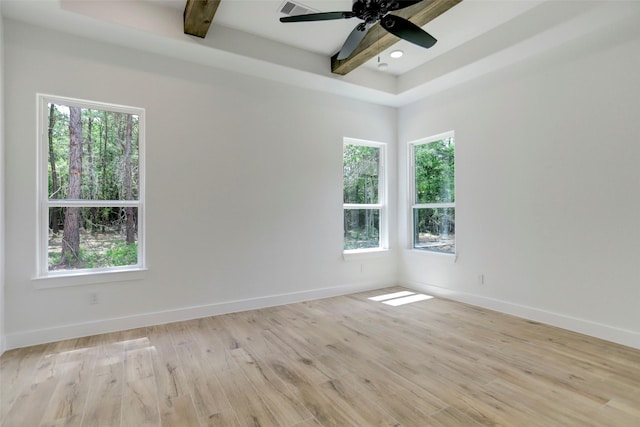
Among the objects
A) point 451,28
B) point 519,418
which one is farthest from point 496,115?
point 519,418

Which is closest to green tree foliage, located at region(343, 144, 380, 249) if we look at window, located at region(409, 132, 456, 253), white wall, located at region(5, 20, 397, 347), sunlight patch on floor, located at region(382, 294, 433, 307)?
white wall, located at region(5, 20, 397, 347)

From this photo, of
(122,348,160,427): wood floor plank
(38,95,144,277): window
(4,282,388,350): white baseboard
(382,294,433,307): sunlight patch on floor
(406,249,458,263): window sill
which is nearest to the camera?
(122,348,160,427): wood floor plank

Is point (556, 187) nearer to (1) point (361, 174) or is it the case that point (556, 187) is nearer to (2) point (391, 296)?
(2) point (391, 296)

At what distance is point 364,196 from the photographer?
16.3ft

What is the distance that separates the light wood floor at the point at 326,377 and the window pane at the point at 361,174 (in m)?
2.02

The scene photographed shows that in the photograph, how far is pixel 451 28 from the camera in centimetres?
336

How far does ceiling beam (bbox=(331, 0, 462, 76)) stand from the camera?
2777mm

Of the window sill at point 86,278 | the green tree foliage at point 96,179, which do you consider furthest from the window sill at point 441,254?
the green tree foliage at point 96,179

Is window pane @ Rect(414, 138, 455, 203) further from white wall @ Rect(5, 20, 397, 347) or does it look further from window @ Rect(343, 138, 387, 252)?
white wall @ Rect(5, 20, 397, 347)

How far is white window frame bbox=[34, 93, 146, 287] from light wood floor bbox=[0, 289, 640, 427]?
0.58 meters

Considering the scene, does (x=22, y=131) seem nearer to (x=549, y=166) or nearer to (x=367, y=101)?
(x=367, y=101)

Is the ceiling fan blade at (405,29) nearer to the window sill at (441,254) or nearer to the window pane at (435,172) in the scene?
the window pane at (435,172)

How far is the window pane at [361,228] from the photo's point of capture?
4.80 meters

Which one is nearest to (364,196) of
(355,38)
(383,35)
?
(383,35)
